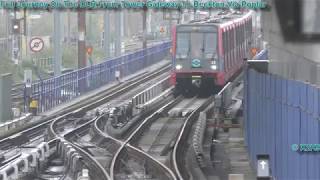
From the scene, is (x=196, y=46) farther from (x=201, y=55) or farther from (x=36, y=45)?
(x=36, y=45)

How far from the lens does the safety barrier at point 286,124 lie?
9117 millimetres

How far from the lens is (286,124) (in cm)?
1096

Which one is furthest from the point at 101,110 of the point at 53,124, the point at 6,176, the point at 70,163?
the point at 6,176

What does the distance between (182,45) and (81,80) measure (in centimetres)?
481

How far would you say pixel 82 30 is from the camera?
37.4 metres

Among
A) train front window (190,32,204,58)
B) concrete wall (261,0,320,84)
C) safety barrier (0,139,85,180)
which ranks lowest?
safety barrier (0,139,85,180)

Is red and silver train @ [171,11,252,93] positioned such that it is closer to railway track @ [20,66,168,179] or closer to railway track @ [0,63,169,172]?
railway track @ [0,63,169,172]

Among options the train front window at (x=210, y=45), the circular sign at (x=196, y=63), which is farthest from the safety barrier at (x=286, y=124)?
the circular sign at (x=196, y=63)

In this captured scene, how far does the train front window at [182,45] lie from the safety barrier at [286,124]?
58.5 ft

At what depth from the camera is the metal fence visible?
30312mm

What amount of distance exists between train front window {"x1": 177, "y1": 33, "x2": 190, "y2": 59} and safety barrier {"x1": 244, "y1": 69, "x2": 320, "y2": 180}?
58.5 ft

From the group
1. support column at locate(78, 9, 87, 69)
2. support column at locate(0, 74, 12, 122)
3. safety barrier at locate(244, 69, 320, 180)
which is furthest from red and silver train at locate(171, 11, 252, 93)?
safety barrier at locate(244, 69, 320, 180)

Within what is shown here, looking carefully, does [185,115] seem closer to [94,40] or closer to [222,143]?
[222,143]

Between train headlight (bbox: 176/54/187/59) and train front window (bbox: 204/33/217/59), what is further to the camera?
train headlight (bbox: 176/54/187/59)
